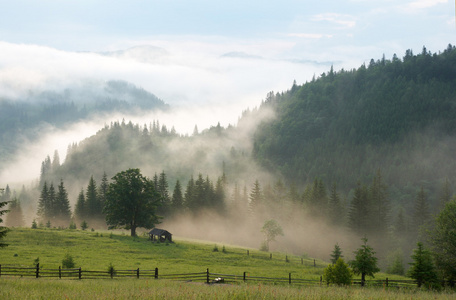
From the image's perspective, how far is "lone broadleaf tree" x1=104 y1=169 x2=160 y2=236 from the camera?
273ft

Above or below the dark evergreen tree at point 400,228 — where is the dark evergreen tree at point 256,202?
above

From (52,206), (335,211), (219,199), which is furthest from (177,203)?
(335,211)

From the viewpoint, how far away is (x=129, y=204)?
83.6 meters

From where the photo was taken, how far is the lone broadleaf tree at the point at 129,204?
8325cm

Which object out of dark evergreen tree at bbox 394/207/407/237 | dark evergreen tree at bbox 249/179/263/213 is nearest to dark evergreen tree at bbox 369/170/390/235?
dark evergreen tree at bbox 394/207/407/237

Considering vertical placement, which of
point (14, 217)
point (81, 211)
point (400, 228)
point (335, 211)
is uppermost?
point (335, 211)

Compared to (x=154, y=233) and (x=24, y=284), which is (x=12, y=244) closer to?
(x=154, y=233)

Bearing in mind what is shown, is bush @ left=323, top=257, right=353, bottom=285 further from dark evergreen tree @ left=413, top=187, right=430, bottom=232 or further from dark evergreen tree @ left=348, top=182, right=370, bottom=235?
dark evergreen tree @ left=413, top=187, right=430, bottom=232

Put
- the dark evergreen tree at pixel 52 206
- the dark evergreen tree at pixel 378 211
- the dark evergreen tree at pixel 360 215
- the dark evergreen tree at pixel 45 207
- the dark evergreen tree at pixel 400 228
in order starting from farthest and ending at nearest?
the dark evergreen tree at pixel 45 207 < the dark evergreen tree at pixel 52 206 < the dark evergreen tree at pixel 378 211 < the dark evergreen tree at pixel 360 215 < the dark evergreen tree at pixel 400 228

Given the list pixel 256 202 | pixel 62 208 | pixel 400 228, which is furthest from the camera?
pixel 256 202

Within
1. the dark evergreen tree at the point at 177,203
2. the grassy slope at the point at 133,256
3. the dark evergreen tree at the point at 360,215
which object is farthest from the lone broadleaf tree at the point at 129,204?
the dark evergreen tree at the point at 360,215

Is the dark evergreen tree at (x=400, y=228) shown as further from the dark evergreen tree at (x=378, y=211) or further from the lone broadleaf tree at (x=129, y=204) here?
the lone broadleaf tree at (x=129, y=204)

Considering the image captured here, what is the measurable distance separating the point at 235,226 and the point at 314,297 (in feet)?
345

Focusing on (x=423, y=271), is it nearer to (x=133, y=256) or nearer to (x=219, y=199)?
(x=133, y=256)
